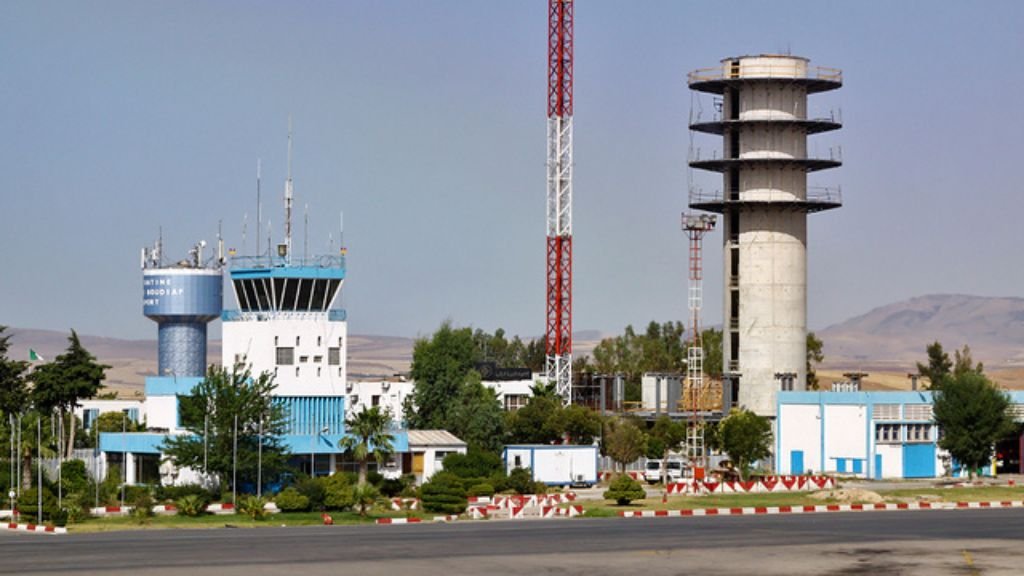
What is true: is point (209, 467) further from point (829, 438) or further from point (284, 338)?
point (829, 438)

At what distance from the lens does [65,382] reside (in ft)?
405

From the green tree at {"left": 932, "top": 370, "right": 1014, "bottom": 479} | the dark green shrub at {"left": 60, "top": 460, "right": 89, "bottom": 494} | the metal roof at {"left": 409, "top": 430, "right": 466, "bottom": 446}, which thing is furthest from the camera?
the metal roof at {"left": 409, "top": 430, "right": 466, "bottom": 446}

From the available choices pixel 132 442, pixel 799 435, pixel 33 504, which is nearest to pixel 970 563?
pixel 33 504

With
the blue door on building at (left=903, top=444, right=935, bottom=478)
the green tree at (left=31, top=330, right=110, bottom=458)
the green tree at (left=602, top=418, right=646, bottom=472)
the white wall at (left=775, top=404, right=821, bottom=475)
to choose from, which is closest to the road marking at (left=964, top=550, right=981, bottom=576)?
the blue door on building at (left=903, top=444, right=935, bottom=478)

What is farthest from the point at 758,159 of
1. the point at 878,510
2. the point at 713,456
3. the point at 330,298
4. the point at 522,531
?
the point at 522,531

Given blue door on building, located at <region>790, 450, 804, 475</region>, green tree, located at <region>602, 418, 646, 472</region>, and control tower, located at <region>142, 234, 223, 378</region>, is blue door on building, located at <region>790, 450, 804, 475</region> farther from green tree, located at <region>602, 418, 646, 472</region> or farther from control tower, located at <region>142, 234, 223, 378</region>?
control tower, located at <region>142, 234, 223, 378</region>

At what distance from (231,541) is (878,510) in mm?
36620

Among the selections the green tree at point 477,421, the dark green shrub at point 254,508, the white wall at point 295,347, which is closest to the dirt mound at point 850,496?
the dark green shrub at point 254,508

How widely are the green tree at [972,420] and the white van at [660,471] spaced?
1720 centimetres

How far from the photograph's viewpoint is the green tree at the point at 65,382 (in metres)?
123

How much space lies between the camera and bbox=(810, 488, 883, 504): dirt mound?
92.7 metres

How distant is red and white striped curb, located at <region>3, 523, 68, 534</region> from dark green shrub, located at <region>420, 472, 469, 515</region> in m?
17.8

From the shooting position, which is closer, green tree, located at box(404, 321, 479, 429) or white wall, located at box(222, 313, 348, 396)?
white wall, located at box(222, 313, 348, 396)

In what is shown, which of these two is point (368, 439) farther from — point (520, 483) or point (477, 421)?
point (477, 421)
